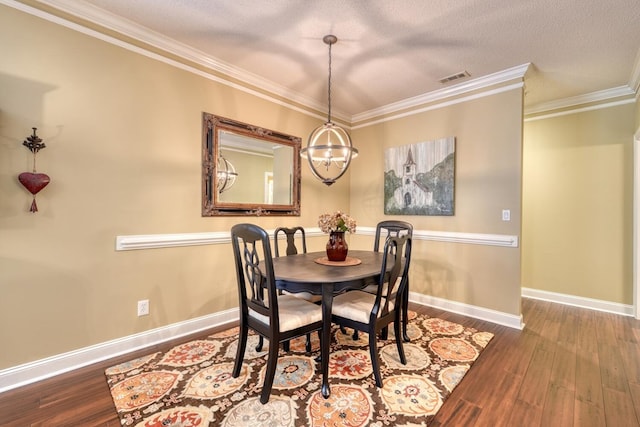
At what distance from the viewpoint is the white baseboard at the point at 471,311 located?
9.63 feet

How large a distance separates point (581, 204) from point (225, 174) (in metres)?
4.37

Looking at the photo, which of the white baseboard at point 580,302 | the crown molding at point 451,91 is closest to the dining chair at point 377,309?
the crown molding at point 451,91

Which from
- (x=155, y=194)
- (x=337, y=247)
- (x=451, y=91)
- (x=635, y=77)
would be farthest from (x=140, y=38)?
(x=635, y=77)

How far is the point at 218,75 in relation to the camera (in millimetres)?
2893

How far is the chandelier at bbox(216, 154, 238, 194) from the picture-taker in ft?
9.56

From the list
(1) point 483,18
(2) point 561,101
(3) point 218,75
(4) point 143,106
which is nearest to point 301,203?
(3) point 218,75

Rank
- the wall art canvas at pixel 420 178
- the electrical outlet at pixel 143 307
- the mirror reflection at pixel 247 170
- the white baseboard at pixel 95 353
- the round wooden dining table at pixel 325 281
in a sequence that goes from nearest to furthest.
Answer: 1. the round wooden dining table at pixel 325 281
2. the white baseboard at pixel 95 353
3. the electrical outlet at pixel 143 307
4. the mirror reflection at pixel 247 170
5. the wall art canvas at pixel 420 178

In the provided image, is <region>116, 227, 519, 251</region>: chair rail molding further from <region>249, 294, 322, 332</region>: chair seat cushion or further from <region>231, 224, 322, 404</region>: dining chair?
<region>249, 294, 322, 332</region>: chair seat cushion

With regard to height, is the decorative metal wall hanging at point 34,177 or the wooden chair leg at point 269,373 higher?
the decorative metal wall hanging at point 34,177

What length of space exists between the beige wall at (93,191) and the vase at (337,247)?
4.34 feet

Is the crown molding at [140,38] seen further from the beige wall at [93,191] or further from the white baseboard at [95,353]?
the white baseboard at [95,353]

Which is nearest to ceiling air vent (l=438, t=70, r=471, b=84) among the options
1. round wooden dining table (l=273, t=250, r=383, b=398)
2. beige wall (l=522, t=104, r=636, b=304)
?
beige wall (l=522, t=104, r=636, b=304)

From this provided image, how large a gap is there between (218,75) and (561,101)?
13.9 ft

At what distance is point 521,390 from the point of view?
1.87 metres
